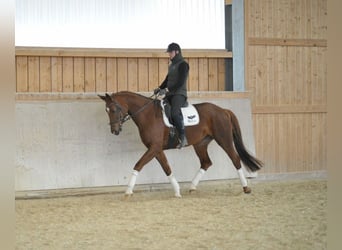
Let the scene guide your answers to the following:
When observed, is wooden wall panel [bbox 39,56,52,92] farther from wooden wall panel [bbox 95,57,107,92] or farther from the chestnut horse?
the chestnut horse

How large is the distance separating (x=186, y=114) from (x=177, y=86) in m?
0.43

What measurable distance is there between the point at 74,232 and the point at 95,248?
81cm

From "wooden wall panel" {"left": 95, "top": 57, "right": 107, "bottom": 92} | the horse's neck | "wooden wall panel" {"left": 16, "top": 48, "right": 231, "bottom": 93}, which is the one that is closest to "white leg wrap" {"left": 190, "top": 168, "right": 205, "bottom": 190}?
the horse's neck

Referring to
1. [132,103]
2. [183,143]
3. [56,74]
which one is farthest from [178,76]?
[56,74]

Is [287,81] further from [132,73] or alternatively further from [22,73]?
[22,73]

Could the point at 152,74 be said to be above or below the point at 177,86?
above

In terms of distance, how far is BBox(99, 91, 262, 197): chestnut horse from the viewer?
6.96 meters

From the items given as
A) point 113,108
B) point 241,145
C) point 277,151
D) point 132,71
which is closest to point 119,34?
point 132,71

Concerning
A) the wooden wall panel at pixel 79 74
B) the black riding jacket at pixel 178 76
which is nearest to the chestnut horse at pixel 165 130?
the black riding jacket at pixel 178 76

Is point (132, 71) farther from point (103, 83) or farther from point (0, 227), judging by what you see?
point (0, 227)

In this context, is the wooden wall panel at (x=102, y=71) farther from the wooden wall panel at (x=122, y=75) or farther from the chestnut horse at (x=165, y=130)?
the chestnut horse at (x=165, y=130)

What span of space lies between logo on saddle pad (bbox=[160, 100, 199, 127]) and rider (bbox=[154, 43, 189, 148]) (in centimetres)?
7

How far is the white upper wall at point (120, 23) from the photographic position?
8109 millimetres

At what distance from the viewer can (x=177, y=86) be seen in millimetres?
7047
